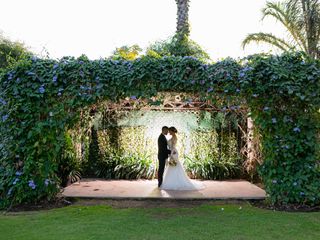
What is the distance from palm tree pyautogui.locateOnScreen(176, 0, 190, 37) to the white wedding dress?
14.4ft

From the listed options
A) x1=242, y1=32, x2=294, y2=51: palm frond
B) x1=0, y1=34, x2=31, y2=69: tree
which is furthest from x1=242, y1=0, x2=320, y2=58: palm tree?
x1=0, y1=34, x2=31, y2=69: tree

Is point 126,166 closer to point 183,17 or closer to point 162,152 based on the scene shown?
point 162,152

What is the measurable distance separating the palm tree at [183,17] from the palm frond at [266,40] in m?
2.73

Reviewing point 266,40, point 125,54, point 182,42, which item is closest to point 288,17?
point 266,40

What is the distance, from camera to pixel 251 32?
45.3 ft

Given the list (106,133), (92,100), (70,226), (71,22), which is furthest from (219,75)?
(71,22)

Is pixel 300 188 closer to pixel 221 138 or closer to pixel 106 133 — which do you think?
pixel 221 138

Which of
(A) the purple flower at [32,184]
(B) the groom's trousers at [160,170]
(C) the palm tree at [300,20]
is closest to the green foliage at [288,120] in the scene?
(B) the groom's trousers at [160,170]

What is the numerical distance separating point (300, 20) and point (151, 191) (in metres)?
8.17

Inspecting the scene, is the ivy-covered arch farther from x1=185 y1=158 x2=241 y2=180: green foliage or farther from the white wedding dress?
x1=185 y1=158 x2=241 y2=180: green foliage

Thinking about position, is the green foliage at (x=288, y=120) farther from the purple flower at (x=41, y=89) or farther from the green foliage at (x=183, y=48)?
the green foliage at (x=183, y=48)

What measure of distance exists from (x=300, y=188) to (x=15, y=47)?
20331 millimetres

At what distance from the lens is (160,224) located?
6016 millimetres

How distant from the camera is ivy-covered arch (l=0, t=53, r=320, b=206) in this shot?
7.23 meters
